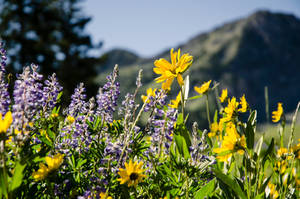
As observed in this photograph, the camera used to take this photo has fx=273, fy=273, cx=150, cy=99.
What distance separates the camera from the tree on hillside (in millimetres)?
27031

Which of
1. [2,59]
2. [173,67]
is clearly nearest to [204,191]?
[173,67]

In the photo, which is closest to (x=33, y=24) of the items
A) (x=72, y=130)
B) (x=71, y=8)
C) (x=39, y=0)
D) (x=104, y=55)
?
(x=39, y=0)

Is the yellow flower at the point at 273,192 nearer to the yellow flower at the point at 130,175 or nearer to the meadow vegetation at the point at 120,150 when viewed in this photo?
the meadow vegetation at the point at 120,150

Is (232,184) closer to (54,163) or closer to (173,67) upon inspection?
(173,67)

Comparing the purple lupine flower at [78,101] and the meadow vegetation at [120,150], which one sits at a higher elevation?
the purple lupine flower at [78,101]

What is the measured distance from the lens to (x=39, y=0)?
29.0 metres

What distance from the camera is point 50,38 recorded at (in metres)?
28.8

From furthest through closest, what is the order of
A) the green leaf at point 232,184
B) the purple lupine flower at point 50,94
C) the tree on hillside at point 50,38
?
the tree on hillside at point 50,38
the purple lupine flower at point 50,94
the green leaf at point 232,184

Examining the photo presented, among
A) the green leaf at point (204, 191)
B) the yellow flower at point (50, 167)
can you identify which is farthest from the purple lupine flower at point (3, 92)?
the green leaf at point (204, 191)

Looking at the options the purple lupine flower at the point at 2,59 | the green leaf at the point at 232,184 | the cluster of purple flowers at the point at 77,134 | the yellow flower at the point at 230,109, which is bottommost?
the green leaf at the point at 232,184

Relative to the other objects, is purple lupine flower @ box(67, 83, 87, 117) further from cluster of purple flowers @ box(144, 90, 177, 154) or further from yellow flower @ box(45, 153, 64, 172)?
yellow flower @ box(45, 153, 64, 172)

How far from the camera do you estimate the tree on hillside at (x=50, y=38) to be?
2703 centimetres

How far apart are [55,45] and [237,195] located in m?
30.0

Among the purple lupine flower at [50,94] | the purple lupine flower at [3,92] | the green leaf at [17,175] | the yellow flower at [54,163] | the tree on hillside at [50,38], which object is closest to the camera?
the green leaf at [17,175]
